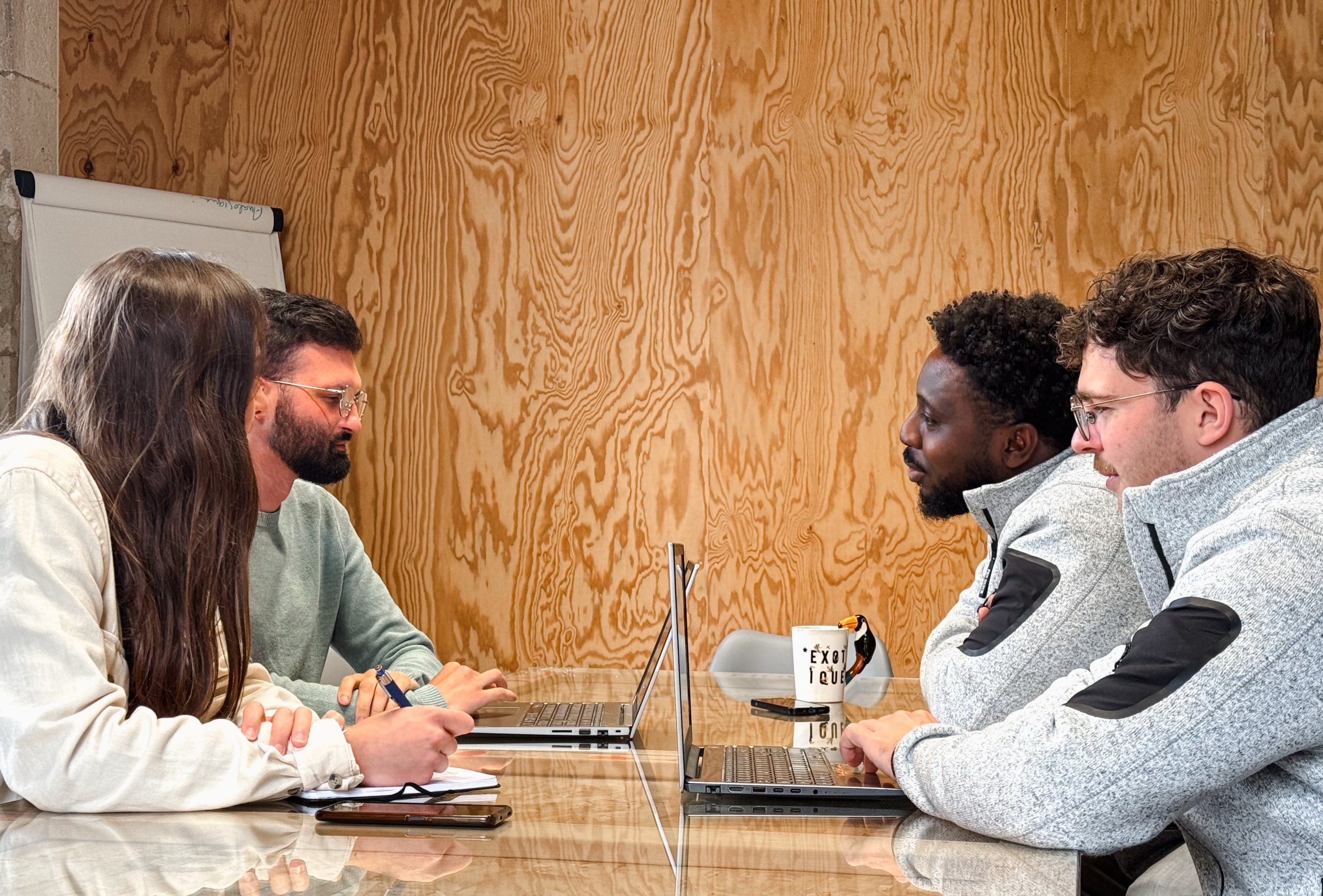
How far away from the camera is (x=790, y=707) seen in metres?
2.04

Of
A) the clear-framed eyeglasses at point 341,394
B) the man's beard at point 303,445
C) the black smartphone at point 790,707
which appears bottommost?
the black smartphone at point 790,707

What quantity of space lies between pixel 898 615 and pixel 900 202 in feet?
4.06

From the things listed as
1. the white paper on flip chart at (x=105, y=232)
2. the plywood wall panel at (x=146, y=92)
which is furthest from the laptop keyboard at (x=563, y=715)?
the plywood wall panel at (x=146, y=92)

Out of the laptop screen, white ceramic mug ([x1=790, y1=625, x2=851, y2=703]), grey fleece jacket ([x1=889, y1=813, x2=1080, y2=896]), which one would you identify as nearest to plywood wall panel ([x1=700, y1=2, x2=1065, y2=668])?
white ceramic mug ([x1=790, y1=625, x2=851, y2=703])

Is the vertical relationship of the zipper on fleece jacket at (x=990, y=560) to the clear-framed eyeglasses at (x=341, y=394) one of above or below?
below

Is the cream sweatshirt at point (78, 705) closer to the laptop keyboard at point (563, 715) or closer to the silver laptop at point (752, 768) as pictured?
the silver laptop at point (752, 768)

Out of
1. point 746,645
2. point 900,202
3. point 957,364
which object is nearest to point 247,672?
point 957,364

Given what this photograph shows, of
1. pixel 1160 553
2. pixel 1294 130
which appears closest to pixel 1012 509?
pixel 1160 553

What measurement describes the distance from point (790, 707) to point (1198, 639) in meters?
0.97

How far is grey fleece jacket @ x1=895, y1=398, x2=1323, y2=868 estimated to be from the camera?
1.12 m

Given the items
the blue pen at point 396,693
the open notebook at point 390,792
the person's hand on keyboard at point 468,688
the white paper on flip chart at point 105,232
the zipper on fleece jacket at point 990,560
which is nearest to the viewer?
the open notebook at point 390,792

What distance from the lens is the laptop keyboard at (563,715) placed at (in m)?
1.78

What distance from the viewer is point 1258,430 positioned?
138 centimetres

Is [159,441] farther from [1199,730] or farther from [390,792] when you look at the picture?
[1199,730]
